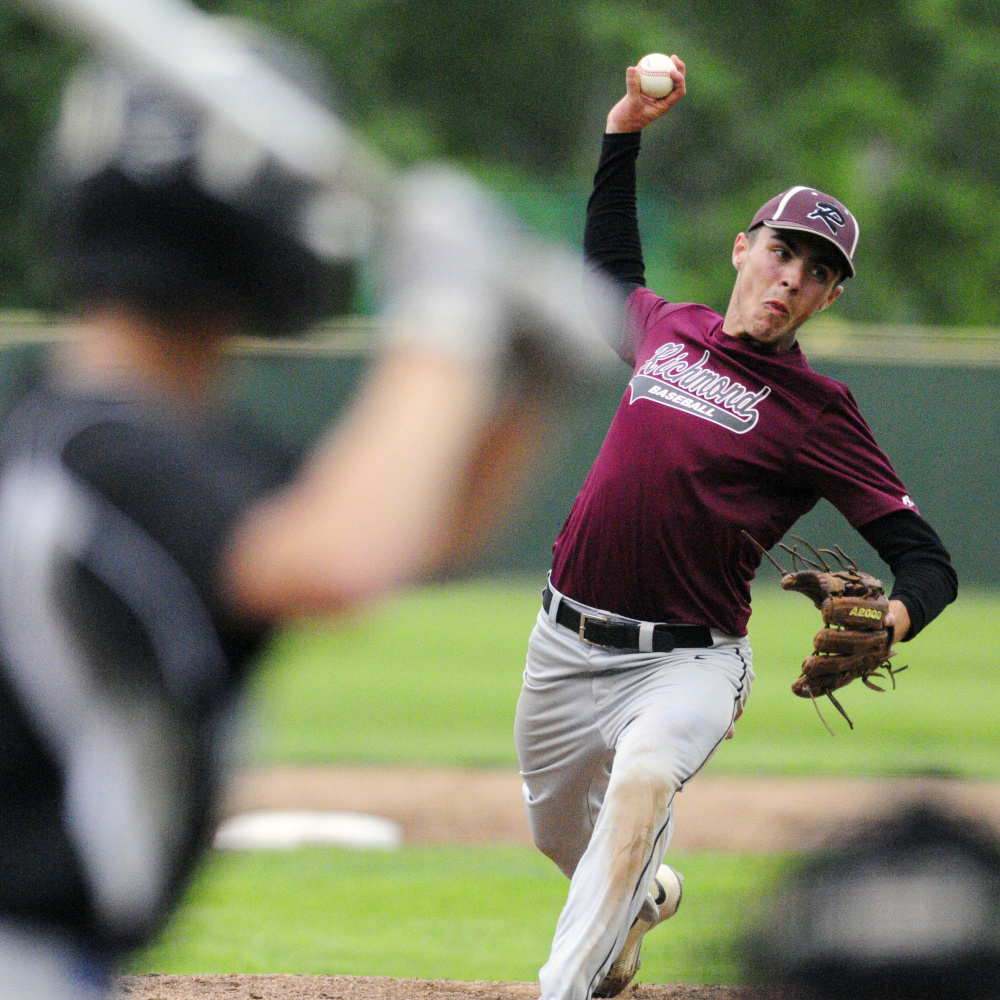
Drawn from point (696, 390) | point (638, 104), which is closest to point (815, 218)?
point (696, 390)

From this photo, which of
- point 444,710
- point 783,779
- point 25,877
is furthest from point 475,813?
point 25,877

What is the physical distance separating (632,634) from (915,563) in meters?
0.65

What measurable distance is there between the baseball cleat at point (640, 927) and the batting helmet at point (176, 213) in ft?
8.73

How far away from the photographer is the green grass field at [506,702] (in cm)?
877

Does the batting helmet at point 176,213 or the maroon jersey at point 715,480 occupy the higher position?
the batting helmet at point 176,213

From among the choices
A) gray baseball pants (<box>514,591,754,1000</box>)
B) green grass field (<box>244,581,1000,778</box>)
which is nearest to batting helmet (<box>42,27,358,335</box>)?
gray baseball pants (<box>514,591,754,1000</box>)

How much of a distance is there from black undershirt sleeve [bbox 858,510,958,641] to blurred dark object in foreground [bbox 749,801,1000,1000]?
94 cm

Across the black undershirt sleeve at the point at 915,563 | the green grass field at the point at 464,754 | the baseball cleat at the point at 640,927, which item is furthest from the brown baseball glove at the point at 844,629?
the baseball cleat at the point at 640,927

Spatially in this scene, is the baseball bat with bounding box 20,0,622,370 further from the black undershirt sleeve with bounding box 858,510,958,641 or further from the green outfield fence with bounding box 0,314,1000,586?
the green outfield fence with bounding box 0,314,1000,586

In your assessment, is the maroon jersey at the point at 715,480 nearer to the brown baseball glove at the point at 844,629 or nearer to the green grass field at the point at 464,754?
the brown baseball glove at the point at 844,629

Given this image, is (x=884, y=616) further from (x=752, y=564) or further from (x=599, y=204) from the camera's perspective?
(x=599, y=204)

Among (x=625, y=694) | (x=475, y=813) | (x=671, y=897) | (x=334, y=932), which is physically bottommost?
(x=475, y=813)

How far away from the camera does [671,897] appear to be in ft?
13.4

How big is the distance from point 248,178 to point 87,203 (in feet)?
0.56
